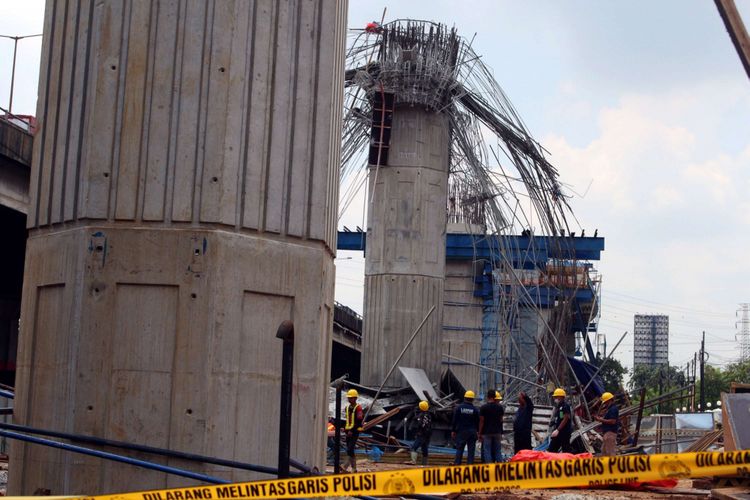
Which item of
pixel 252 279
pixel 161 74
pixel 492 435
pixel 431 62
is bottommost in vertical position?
pixel 492 435

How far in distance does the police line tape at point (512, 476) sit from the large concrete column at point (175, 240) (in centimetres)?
217

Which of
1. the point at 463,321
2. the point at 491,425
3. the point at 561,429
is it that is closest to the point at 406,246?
the point at 491,425

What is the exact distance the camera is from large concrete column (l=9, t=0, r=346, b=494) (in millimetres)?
8914

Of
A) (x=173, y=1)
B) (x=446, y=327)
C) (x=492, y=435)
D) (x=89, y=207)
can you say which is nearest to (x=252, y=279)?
(x=89, y=207)

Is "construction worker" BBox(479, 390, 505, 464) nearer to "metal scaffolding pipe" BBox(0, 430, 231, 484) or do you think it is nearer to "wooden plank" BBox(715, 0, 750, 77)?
"metal scaffolding pipe" BBox(0, 430, 231, 484)

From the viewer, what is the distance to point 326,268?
985 centimetres

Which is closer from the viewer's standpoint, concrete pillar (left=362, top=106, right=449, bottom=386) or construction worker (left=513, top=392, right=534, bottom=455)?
construction worker (left=513, top=392, right=534, bottom=455)

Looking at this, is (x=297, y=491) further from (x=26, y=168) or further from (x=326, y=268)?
(x=26, y=168)

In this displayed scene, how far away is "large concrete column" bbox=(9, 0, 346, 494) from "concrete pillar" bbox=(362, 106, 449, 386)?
1920 cm

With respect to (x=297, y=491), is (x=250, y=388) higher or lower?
higher

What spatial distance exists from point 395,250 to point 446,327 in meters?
20.6

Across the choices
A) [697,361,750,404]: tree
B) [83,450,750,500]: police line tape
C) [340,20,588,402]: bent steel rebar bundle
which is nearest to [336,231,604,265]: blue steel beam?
[340,20,588,402]: bent steel rebar bundle

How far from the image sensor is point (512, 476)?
6.35m

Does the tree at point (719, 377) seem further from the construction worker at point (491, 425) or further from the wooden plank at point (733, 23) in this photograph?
the wooden plank at point (733, 23)
